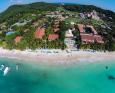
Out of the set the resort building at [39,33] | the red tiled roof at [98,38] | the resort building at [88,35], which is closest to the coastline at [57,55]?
the resort building at [88,35]

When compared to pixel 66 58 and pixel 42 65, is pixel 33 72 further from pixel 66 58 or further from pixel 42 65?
pixel 66 58

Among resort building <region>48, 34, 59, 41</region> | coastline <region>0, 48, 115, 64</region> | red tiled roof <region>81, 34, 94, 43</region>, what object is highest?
resort building <region>48, 34, 59, 41</region>

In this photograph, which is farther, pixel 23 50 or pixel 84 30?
pixel 84 30

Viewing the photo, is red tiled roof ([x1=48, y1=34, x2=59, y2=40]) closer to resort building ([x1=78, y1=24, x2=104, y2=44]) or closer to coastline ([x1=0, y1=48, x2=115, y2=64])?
coastline ([x1=0, y1=48, x2=115, y2=64])

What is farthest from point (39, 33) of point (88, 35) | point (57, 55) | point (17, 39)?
point (57, 55)

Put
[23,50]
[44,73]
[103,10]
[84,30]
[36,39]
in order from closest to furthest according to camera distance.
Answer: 1. [44,73]
2. [23,50]
3. [36,39]
4. [84,30]
5. [103,10]

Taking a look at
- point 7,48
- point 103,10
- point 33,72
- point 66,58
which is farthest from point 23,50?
point 103,10

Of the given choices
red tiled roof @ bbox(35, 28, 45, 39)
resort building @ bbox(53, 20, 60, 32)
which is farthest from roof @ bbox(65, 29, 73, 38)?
red tiled roof @ bbox(35, 28, 45, 39)
